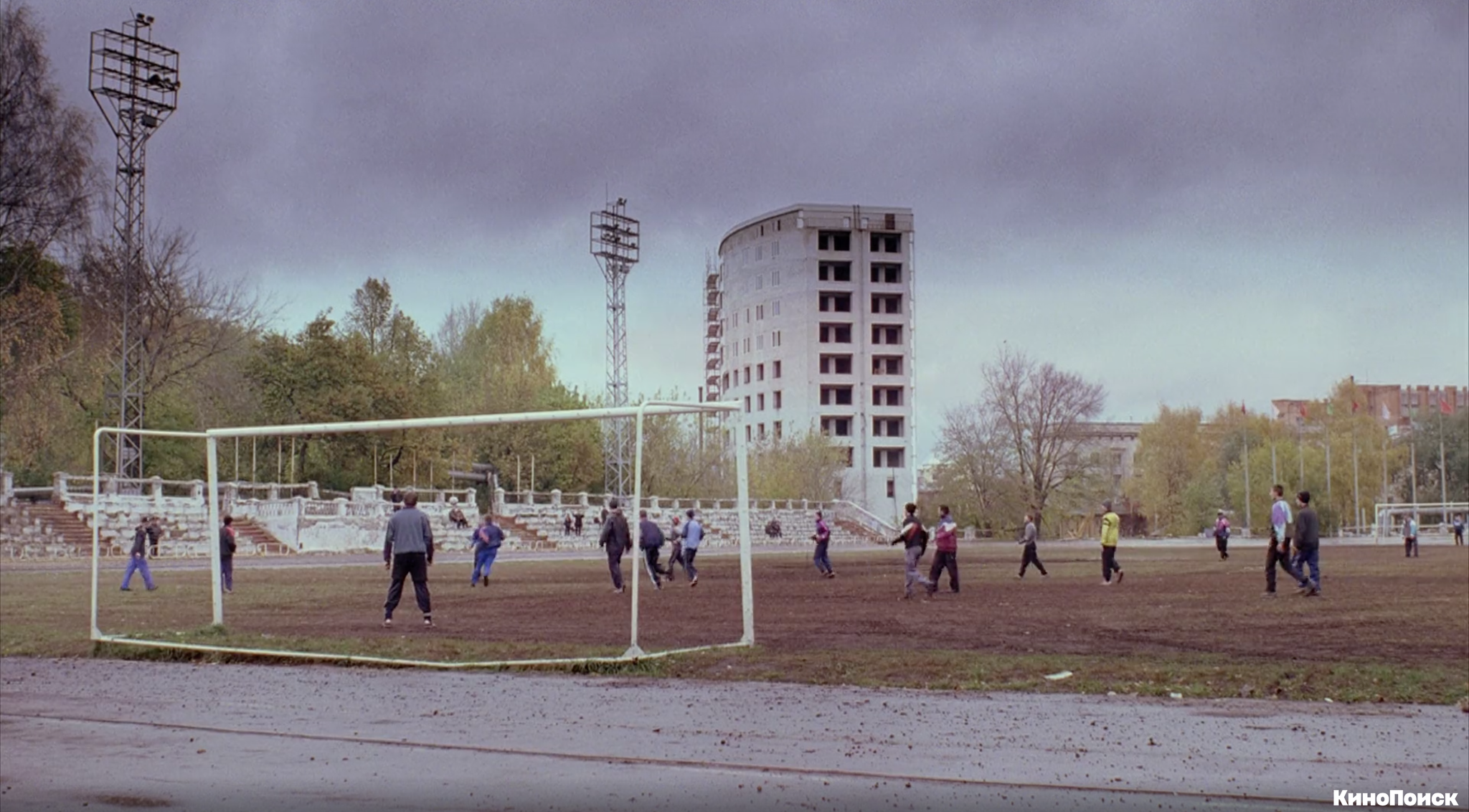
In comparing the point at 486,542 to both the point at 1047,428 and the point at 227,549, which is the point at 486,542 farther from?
the point at 1047,428

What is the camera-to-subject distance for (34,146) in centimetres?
4762

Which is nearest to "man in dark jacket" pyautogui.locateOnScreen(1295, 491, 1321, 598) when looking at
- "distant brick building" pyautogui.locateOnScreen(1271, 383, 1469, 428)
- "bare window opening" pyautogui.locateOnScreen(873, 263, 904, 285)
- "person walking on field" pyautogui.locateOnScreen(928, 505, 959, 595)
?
"person walking on field" pyautogui.locateOnScreen(928, 505, 959, 595)

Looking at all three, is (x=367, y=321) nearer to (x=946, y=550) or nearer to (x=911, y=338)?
(x=911, y=338)

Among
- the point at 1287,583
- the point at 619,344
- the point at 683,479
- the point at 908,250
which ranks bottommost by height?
the point at 1287,583

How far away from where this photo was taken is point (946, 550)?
2805 centimetres

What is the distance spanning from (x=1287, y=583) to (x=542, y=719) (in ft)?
80.8

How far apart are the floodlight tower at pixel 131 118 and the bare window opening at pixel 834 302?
59.0 m

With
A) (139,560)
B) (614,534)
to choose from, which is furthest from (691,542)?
(139,560)

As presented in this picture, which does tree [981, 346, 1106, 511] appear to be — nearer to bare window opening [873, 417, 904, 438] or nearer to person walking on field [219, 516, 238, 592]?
bare window opening [873, 417, 904, 438]

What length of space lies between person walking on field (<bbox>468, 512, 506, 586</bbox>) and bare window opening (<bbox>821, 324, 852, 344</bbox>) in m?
78.4

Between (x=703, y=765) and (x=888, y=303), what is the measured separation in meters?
98.7

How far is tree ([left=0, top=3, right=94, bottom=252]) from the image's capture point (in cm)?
4725

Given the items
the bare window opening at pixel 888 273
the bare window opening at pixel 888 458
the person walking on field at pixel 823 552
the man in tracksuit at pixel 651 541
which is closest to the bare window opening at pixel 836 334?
the bare window opening at pixel 888 273

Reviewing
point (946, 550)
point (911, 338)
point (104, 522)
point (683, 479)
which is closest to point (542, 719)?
point (946, 550)
